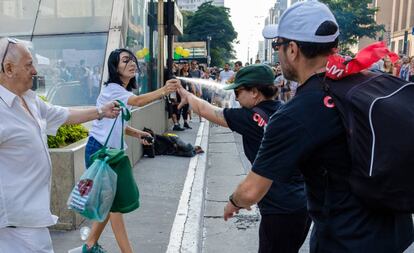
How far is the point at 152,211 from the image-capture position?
5.20m

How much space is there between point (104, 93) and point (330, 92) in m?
2.60

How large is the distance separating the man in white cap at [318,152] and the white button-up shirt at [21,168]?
127 cm

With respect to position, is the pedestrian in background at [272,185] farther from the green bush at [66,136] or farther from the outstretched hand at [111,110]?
the green bush at [66,136]

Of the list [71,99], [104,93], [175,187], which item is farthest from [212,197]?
[71,99]

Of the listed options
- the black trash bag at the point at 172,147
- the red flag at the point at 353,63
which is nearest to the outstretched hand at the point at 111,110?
the red flag at the point at 353,63

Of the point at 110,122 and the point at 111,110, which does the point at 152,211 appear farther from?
the point at 111,110

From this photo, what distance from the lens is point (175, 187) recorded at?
20.5ft

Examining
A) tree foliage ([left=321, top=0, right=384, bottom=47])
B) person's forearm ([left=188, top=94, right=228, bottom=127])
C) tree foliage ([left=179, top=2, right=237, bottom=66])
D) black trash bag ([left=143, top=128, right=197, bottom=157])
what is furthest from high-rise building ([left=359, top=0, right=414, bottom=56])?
person's forearm ([left=188, top=94, right=228, bottom=127])

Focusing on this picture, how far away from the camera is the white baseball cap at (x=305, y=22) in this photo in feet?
5.42

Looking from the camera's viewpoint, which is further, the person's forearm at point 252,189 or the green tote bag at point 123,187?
the green tote bag at point 123,187

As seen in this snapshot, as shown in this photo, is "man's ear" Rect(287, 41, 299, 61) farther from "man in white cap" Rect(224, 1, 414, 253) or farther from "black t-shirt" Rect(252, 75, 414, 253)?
"black t-shirt" Rect(252, 75, 414, 253)

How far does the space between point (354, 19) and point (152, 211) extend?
41.5 meters

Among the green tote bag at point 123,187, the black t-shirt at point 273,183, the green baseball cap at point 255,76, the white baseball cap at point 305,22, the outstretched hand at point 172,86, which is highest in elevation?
the white baseball cap at point 305,22

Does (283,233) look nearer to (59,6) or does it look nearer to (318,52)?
(318,52)
